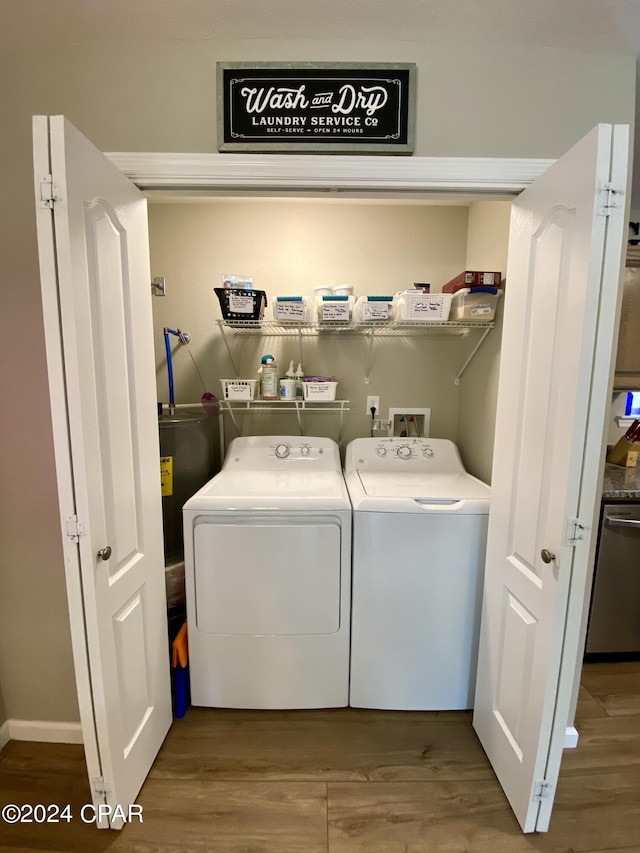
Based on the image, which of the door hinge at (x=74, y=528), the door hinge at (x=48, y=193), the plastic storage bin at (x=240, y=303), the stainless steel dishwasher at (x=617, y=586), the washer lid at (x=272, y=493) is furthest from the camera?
the stainless steel dishwasher at (x=617, y=586)

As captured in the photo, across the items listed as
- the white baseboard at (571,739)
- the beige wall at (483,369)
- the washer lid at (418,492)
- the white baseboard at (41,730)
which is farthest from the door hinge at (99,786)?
the beige wall at (483,369)

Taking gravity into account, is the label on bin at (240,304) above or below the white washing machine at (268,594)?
above

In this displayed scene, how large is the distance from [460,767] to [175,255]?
263cm

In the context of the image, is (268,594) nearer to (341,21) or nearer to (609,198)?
(609,198)

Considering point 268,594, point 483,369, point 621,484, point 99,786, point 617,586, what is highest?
point 483,369

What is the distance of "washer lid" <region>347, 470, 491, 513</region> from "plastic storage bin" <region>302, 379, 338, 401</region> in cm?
42

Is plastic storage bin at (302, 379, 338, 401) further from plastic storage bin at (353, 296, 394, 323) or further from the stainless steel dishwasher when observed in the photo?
the stainless steel dishwasher

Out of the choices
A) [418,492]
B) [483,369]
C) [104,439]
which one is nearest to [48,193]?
[104,439]

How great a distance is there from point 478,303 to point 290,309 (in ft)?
2.77

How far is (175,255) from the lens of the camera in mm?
2012

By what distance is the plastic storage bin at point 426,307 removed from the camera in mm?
1666

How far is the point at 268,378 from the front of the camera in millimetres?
1900

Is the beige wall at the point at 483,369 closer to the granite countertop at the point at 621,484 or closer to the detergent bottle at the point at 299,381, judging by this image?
the granite countertop at the point at 621,484

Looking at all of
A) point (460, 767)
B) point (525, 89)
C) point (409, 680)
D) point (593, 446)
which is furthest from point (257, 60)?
point (460, 767)
